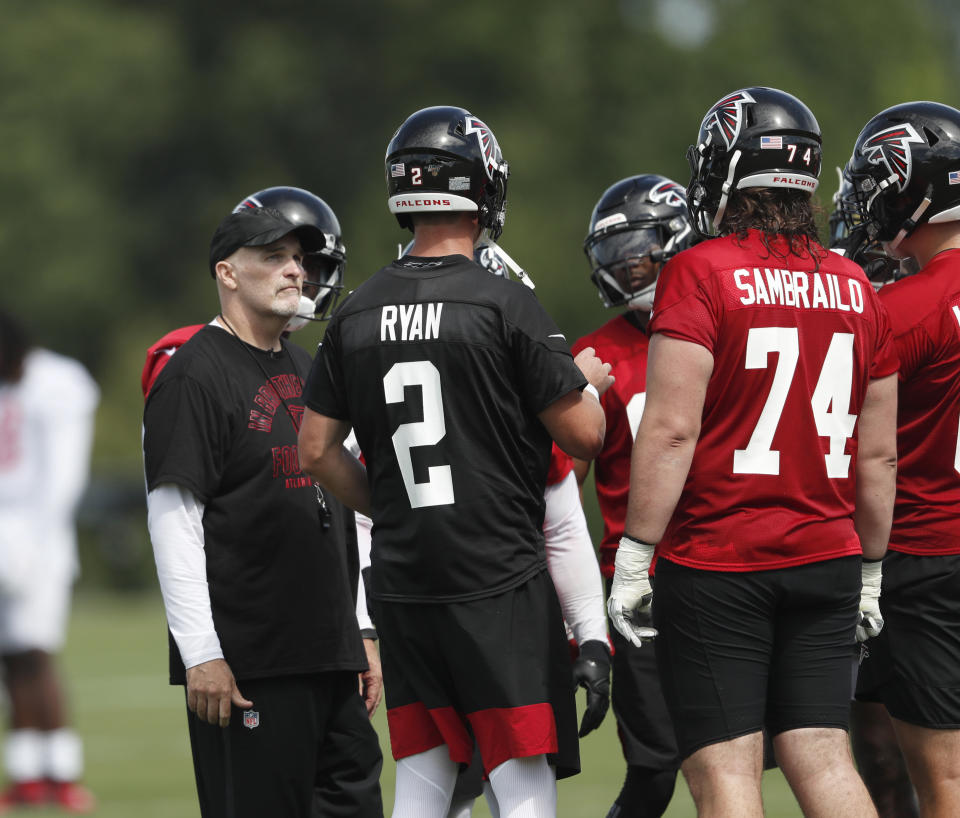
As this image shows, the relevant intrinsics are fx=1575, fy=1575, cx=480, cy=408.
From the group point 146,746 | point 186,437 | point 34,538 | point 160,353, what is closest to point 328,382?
point 186,437

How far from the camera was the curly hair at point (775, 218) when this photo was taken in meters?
4.25

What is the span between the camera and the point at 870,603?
448cm

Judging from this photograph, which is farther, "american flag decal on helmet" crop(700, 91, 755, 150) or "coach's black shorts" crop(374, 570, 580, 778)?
"american flag decal on helmet" crop(700, 91, 755, 150)

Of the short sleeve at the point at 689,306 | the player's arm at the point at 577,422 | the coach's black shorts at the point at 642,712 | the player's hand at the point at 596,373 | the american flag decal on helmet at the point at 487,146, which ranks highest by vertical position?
the american flag decal on helmet at the point at 487,146

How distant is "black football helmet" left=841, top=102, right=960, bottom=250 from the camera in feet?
15.1

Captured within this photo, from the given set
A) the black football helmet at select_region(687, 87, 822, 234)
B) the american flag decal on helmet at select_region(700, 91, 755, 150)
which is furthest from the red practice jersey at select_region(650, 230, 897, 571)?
the american flag decal on helmet at select_region(700, 91, 755, 150)

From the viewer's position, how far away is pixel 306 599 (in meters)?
4.79

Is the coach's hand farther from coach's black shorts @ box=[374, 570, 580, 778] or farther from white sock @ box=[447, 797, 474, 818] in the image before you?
white sock @ box=[447, 797, 474, 818]

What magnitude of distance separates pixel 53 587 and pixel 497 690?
249 inches

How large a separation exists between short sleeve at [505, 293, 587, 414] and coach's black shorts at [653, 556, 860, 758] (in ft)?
1.92

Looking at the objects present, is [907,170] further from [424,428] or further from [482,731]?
[482,731]

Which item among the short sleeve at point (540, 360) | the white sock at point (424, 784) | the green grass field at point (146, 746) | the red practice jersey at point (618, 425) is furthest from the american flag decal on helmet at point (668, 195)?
the green grass field at point (146, 746)

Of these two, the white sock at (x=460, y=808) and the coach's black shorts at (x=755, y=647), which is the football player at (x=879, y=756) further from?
the white sock at (x=460, y=808)

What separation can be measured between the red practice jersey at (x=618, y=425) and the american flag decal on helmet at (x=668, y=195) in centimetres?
52
